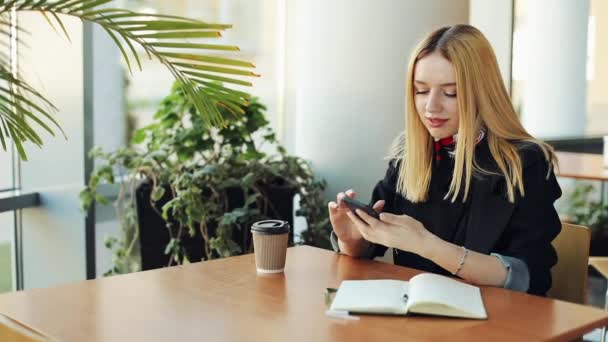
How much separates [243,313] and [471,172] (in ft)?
2.75

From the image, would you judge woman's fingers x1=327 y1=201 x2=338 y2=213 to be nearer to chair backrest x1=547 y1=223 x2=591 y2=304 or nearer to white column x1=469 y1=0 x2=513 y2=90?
chair backrest x1=547 y1=223 x2=591 y2=304

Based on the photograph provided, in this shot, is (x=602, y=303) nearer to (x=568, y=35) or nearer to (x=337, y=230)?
(x=568, y=35)

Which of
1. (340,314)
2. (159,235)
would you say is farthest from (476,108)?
(159,235)

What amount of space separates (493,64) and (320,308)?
0.91m

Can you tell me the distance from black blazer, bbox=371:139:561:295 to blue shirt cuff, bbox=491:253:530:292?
30 mm

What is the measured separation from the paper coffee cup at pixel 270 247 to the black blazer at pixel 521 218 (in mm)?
493

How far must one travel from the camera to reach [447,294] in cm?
182

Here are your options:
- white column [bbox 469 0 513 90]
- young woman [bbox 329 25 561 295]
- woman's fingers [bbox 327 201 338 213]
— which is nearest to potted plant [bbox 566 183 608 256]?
white column [bbox 469 0 513 90]

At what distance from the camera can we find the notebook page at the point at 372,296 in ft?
5.83

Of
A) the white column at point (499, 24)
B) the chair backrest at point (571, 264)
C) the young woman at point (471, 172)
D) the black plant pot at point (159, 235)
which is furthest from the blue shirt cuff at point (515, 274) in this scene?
the white column at point (499, 24)

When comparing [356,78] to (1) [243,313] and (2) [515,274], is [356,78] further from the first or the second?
(1) [243,313]

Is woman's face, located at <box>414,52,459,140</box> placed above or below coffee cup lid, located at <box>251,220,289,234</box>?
above

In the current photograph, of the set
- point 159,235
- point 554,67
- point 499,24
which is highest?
point 499,24

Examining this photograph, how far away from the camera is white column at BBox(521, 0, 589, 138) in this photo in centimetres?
425
